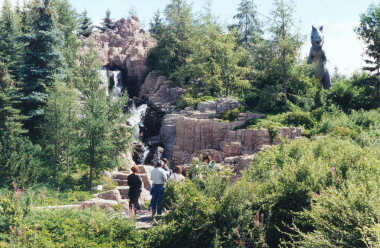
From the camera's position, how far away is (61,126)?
642 inches

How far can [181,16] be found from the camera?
125 feet

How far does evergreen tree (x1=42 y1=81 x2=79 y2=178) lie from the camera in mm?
16141

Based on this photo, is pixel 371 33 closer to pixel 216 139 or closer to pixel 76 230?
pixel 216 139

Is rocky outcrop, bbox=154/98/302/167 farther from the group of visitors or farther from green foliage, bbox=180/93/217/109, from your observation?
the group of visitors

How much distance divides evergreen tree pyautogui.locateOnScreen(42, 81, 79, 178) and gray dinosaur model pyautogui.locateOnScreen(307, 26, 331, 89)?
18.0m

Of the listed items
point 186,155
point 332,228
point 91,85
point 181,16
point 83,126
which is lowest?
point 186,155

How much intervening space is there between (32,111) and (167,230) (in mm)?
13900

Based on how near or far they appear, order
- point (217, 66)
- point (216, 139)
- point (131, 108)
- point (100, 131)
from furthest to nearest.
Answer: point (131, 108) < point (217, 66) < point (216, 139) < point (100, 131)

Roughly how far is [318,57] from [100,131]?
1829 cm

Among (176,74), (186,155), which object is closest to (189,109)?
(186,155)

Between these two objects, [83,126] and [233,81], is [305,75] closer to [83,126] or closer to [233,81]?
[233,81]

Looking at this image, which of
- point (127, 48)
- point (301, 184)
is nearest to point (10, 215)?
point (301, 184)

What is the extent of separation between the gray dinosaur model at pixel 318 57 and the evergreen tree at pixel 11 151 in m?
20.4

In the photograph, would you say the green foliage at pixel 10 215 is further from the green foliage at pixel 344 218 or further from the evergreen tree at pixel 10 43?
the evergreen tree at pixel 10 43
